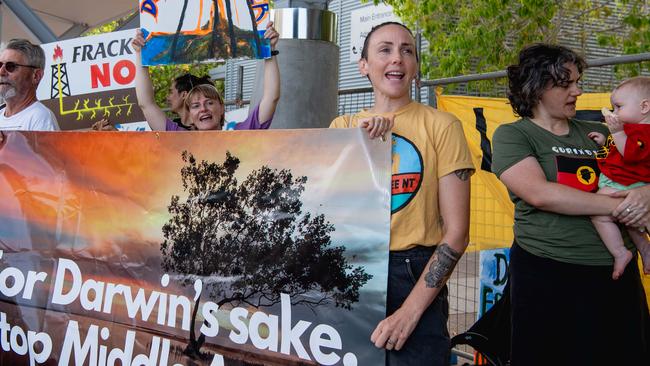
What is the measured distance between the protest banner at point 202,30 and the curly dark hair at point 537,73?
122 centimetres

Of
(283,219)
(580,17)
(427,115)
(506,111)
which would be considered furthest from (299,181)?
(580,17)

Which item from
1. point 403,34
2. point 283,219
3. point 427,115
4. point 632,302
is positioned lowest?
point 632,302

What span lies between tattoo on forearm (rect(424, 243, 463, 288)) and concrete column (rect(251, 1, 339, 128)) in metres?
2.69

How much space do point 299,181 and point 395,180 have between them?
1.24 feet

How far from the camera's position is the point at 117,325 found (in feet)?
10.5

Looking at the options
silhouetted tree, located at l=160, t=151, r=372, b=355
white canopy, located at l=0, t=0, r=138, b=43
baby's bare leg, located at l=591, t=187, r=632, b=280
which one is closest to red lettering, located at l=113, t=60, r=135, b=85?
white canopy, located at l=0, t=0, r=138, b=43

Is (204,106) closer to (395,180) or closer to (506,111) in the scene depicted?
(395,180)

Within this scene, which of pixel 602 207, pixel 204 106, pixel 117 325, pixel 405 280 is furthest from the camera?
pixel 204 106

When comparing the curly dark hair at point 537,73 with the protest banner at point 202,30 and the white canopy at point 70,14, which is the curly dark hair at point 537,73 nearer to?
the protest banner at point 202,30

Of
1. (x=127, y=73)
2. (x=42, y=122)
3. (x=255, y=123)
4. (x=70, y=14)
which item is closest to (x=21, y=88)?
(x=42, y=122)

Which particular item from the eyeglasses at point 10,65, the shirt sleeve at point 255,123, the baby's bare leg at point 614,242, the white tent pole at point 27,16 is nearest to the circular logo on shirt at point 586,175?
the baby's bare leg at point 614,242

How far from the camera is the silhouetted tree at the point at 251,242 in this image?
2.73m

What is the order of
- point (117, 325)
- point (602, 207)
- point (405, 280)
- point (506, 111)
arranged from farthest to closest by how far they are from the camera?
point (506, 111), point (117, 325), point (602, 207), point (405, 280)

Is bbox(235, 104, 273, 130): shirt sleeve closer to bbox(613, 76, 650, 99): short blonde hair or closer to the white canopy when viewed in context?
bbox(613, 76, 650, 99): short blonde hair
